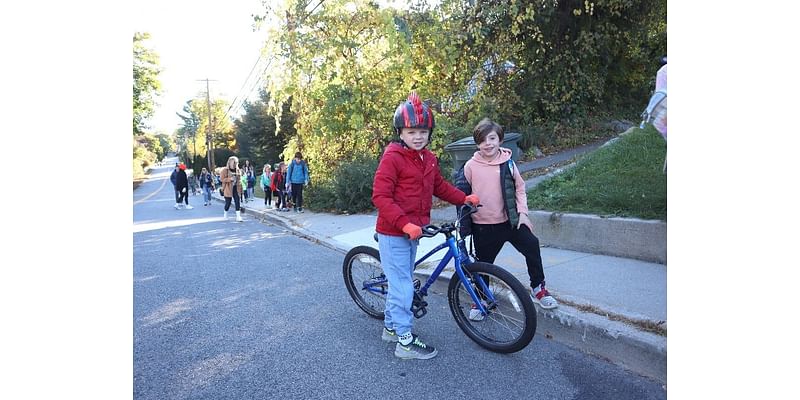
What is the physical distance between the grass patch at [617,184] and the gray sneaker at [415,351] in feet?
9.38

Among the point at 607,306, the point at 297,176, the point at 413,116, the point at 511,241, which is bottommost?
the point at 607,306

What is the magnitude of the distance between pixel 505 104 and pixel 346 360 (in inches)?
456

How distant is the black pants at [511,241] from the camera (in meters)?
4.05

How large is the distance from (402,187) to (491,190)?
31.9 inches

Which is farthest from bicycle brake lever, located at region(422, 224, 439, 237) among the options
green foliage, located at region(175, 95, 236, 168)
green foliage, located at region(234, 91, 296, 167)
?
green foliage, located at region(175, 95, 236, 168)

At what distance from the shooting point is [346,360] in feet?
12.0

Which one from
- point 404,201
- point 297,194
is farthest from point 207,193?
point 404,201

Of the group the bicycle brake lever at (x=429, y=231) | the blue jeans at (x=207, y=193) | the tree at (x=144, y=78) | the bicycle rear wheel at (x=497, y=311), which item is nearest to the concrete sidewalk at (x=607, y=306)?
the bicycle rear wheel at (x=497, y=311)

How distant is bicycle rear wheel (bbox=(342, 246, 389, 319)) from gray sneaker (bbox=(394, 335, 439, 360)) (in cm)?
75

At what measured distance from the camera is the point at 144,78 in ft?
128

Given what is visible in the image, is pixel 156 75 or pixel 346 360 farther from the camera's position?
pixel 156 75

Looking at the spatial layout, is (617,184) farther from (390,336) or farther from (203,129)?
(203,129)
